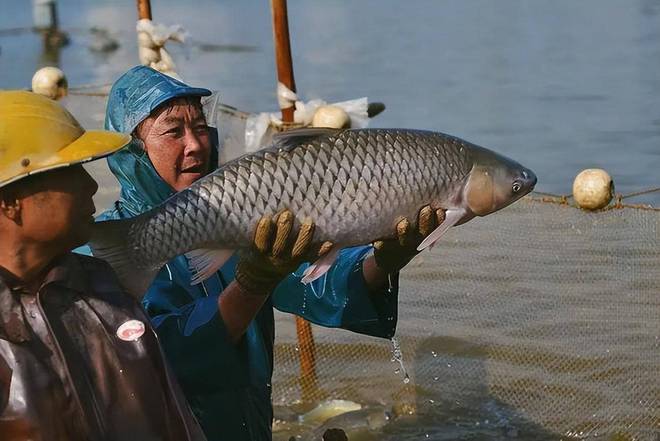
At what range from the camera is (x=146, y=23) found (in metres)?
7.26

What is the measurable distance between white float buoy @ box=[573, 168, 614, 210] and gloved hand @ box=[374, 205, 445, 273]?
7.27 feet

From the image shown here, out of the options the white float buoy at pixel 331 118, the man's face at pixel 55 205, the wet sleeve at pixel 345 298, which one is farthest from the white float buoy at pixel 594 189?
the man's face at pixel 55 205

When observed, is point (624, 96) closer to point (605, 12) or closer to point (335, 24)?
point (605, 12)

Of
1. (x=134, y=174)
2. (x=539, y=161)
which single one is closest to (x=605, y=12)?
(x=539, y=161)

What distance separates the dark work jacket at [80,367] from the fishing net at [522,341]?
3.64 metres

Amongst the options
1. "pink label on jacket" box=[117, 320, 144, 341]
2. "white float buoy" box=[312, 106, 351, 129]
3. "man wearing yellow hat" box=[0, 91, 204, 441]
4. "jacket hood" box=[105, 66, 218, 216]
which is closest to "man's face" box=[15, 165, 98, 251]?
"man wearing yellow hat" box=[0, 91, 204, 441]

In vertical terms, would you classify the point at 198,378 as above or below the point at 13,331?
below

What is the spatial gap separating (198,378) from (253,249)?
16.7 inches

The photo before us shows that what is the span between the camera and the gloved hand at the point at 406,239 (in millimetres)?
3445

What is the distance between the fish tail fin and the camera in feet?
10.6

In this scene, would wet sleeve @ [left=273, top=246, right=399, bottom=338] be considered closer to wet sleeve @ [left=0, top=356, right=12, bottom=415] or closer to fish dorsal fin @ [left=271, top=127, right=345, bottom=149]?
fish dorsal fin @ [left=271, top=127, right=345, bottom=149]

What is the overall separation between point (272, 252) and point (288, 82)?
3204mm

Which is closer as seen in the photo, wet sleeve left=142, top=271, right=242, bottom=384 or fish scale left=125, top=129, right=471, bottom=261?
fish scale left=125, top=129, right=471, bottom=261

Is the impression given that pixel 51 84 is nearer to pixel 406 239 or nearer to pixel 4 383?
pixel 406 239
